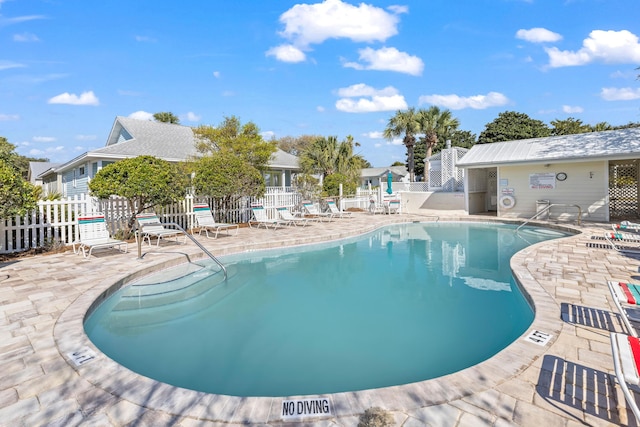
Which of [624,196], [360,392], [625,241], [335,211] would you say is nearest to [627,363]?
[360,392]

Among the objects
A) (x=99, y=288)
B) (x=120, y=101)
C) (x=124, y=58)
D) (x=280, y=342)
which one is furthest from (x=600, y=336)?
(x=120, y=101)

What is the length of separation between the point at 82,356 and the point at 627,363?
4177mm

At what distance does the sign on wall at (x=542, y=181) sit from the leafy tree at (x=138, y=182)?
44.8 feet

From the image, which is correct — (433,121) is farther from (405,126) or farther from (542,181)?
(542,181)

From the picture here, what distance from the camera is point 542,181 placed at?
531 inches

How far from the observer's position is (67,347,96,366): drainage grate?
291cm

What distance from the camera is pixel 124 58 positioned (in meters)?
16.0

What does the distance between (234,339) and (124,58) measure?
1721 centimetres

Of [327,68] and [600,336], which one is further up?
[327,68]

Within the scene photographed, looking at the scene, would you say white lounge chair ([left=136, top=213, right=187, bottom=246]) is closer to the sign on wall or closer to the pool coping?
the pool coping

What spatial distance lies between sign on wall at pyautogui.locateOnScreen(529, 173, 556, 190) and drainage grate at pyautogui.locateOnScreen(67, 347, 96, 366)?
15505mm

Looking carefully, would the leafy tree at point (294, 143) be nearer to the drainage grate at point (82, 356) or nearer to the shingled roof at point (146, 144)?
the shingled roof at point (146, 144)

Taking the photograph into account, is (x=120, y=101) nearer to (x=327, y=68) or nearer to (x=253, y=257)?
(x=327, y=68)

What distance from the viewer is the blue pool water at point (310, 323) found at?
3299 mm
